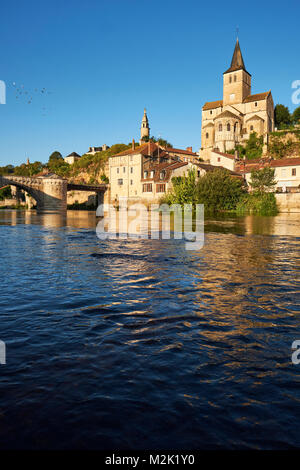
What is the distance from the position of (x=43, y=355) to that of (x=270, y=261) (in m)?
9.49

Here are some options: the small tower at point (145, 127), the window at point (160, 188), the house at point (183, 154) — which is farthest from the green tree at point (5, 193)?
the window at point (160, 188)

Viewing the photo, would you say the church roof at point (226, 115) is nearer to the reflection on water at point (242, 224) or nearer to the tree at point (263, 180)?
the tree at point (263, 180)

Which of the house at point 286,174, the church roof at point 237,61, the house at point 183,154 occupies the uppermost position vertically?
the church roof at point 237,61

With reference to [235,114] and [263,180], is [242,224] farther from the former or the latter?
[235,114]

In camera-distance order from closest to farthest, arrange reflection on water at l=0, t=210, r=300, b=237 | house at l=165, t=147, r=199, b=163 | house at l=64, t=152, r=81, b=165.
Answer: reflection on water at l=0, t=210, r=300, b=237 < house at l=165, t=147, r=199, b=163 < house at l=64, t=152, r=81, b=165

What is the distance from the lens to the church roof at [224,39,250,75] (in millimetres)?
89062

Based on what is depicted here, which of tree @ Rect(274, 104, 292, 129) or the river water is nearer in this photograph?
the river water

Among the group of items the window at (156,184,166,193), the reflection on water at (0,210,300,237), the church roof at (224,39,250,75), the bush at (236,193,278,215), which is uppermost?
the church roof at (224,39,250,75)

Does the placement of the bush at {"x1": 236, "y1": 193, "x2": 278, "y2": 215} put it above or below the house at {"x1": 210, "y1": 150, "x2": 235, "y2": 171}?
below

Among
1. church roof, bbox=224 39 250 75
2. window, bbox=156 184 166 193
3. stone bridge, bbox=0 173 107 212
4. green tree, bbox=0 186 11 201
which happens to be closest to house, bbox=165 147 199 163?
window, bbox=156 184 166 193

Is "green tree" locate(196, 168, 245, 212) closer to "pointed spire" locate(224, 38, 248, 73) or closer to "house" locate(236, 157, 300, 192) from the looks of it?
"house" locate(236, 157, 300, 192)

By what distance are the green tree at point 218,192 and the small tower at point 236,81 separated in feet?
153

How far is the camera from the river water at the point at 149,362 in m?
3.16
